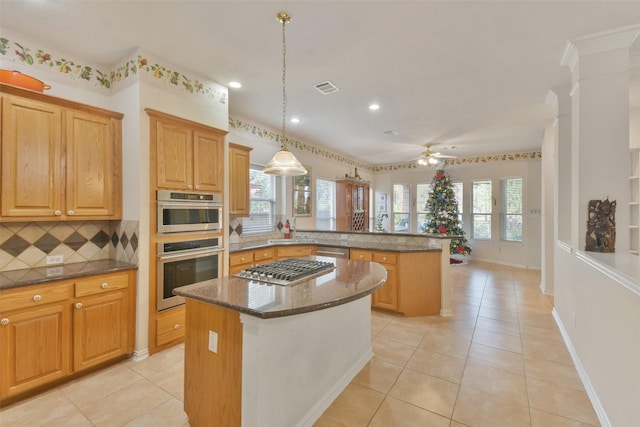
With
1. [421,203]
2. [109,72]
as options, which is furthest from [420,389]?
[421,203]

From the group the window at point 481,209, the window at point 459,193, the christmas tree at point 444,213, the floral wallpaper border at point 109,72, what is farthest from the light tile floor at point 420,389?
the window at point 459,193

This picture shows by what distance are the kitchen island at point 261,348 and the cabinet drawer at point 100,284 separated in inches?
46.5

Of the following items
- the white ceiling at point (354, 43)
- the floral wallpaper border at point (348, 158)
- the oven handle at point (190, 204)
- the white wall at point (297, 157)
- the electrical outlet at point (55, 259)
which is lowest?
the electrical outlet at point (55, 259)

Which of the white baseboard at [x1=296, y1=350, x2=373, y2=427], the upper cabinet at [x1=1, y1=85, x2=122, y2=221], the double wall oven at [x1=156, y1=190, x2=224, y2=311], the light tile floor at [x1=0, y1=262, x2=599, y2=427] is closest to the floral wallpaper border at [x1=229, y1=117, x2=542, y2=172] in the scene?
the double wall oven at [x1=156, y1=190, x2=224, y2=311]

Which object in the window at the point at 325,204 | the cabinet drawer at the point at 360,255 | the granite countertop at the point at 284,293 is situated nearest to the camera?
the granite countertop at the point at 284,293

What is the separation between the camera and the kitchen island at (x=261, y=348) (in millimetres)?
1444

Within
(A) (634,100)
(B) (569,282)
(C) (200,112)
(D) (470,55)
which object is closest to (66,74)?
(C) (200,112)

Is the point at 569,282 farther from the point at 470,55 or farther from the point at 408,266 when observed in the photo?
the point at 470,55

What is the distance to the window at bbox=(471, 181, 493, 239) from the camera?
23.6 ft

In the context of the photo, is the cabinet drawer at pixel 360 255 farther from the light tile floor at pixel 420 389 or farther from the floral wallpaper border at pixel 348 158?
the floral wallpaper border at pixel 348 158

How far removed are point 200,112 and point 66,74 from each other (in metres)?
1.14

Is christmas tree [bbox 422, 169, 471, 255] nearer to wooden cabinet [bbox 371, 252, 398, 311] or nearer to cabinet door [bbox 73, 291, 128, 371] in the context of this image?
wooden cabinet [bbox 371, 252, 398, 311]

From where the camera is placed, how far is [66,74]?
259 cm

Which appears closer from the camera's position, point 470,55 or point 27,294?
point 27,294
